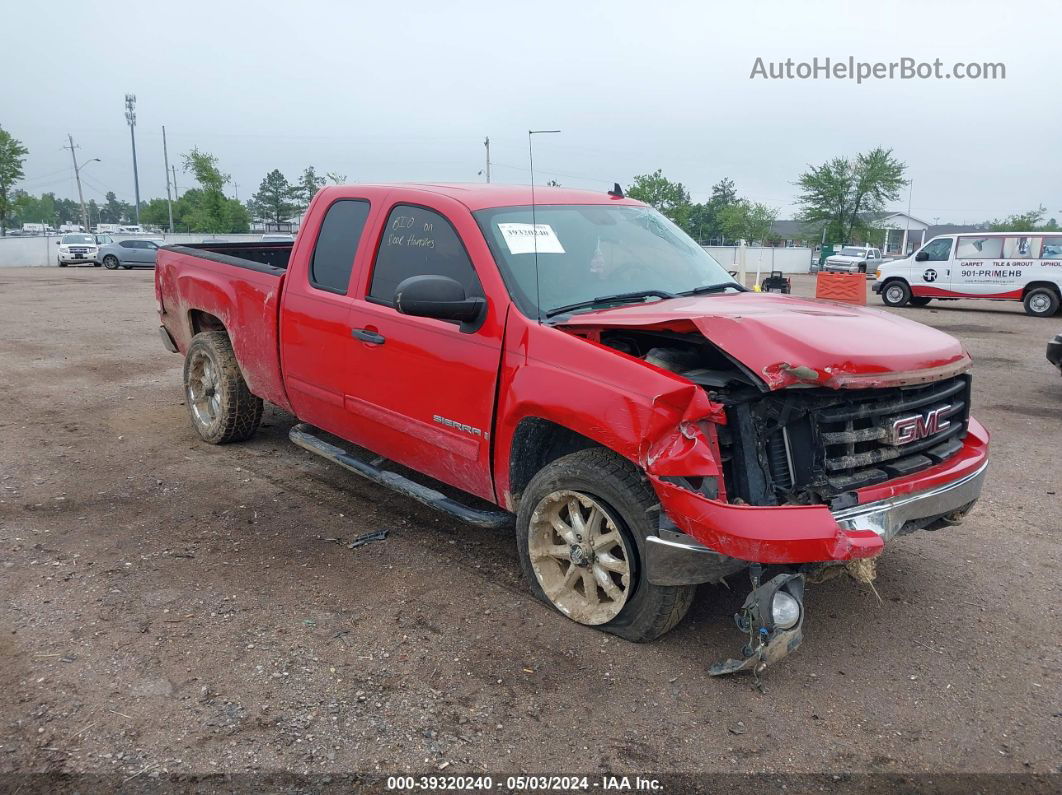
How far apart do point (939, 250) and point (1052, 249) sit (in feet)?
7.53

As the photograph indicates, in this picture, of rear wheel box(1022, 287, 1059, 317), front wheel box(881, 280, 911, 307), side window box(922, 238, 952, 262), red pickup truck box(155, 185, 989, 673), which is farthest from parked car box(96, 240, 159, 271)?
red pickup truck box(155, 185, 989, 673)

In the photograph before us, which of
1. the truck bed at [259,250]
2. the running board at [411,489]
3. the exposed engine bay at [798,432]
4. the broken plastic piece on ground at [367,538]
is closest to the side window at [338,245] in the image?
the running board at [411,489]

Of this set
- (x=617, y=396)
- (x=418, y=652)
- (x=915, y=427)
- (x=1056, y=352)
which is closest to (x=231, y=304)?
(x=418, y=652)

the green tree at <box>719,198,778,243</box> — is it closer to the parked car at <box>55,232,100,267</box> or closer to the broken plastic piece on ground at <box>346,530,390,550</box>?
the parked car at <box>55,232,100,267</box>

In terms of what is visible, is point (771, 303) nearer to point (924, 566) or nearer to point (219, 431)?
point (924, 566)

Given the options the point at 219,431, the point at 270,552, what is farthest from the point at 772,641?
the point at 219,431

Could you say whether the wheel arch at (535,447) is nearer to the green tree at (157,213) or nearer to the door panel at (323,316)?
the door panel at (323,316)

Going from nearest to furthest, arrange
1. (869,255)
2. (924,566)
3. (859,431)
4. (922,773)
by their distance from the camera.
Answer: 1. (922,773)
2. (859,431)
3. (924,566)
4. (869,255)

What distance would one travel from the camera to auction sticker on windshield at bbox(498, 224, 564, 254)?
3.88 metres

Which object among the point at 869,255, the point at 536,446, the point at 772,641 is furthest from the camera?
the point at 869,255

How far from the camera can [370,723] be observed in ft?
9.34

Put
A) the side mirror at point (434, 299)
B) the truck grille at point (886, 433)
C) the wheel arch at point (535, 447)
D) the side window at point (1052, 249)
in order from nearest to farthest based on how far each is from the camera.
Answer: the truck grille at point (886, 433) → the side mirror at point (434, 299) → the wheel arch at point (535, 447) → the side window at point (1052, 249)

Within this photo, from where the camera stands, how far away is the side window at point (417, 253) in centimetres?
392

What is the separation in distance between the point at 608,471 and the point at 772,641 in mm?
855
